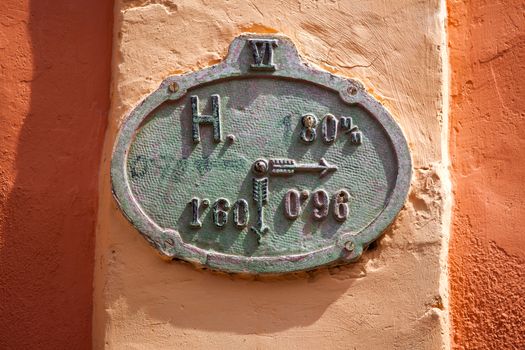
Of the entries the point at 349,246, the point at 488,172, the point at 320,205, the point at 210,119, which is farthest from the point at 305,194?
the point at 488,172

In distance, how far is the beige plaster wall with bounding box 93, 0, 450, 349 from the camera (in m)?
2.11

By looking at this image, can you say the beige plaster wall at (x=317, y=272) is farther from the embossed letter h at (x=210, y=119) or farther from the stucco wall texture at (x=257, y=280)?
the embossed letter h at (x=210, y=119)

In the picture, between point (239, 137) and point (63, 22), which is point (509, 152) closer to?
point (239, 137)

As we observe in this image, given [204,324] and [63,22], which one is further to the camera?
[63,22]

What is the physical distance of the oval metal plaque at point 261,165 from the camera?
2129 mm

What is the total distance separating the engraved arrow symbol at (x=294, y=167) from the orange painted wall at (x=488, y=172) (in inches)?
14.4

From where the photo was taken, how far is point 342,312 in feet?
6.95

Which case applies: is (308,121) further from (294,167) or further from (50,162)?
(50,162)

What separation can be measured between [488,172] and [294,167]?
525 mm

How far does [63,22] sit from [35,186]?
0.47 metres

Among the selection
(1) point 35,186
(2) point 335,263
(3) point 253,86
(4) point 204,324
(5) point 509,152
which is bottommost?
(4) point 204,324

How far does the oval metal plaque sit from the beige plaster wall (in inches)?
1.9

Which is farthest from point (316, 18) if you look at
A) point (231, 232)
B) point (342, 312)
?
point (342, 312)

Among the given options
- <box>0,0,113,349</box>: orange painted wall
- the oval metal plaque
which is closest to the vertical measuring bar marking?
the oval metal plaque
